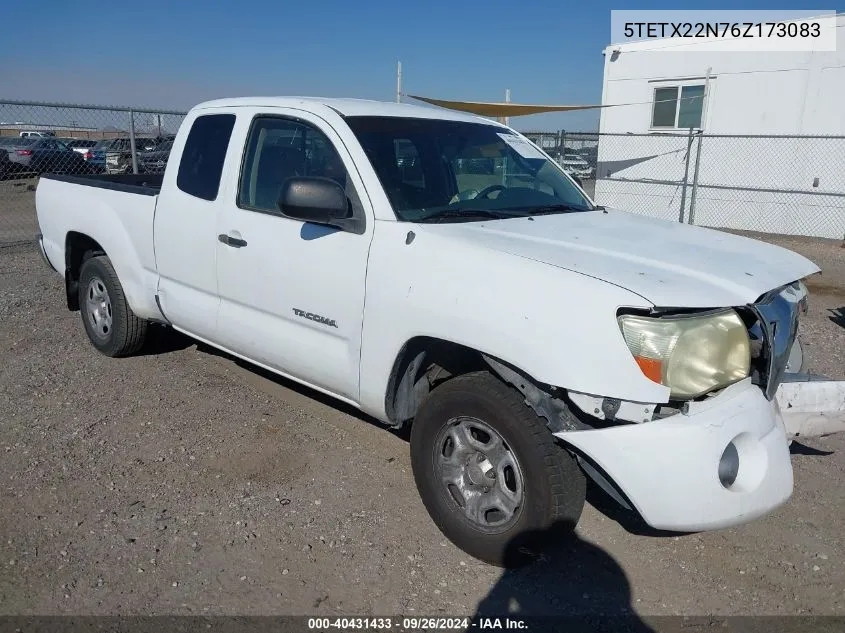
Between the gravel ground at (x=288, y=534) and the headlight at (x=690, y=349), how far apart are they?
0.98m

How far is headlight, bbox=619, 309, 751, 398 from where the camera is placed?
2576 mm

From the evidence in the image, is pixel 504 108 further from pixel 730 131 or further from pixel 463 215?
pixel 463 215

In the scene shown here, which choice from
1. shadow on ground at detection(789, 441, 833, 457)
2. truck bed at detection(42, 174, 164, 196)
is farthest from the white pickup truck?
shadow on ground at detection(789, 441, 833, 457)

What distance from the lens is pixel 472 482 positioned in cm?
316

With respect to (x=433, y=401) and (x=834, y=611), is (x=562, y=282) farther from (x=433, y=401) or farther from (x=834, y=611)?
(x=834, y=611)

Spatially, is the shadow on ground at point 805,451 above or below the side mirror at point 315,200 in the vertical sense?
below

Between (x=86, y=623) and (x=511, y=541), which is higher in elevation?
(x=511, y=541)

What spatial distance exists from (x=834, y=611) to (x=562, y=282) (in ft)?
5.75

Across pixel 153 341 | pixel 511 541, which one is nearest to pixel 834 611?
pixel 511 541

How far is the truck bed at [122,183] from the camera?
5070 mm

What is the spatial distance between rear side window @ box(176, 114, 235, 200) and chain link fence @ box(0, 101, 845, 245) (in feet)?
23.5

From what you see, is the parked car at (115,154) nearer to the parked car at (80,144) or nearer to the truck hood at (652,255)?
the parked car at (80,144)

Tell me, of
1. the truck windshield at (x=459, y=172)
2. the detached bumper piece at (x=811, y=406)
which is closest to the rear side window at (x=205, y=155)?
the truck windshield at (x=459, y=172)

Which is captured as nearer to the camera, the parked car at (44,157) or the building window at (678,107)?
the building window at (678,107)
